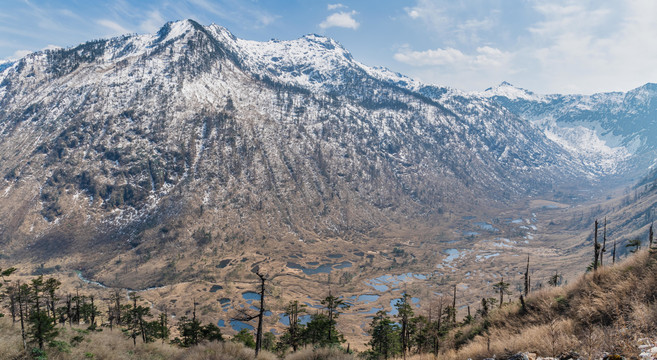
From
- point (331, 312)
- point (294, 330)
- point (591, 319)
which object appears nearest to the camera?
point (591, 319)

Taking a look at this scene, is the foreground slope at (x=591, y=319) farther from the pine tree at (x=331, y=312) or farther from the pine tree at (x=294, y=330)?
the pine tree at (x=294, y=330)

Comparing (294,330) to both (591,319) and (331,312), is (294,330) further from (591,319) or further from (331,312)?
(591,319)

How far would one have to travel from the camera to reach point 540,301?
1614 centimetres

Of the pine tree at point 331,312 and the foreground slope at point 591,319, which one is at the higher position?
the foreground slope at point 591,319

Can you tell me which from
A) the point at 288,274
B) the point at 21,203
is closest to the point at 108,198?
the point at 21,203

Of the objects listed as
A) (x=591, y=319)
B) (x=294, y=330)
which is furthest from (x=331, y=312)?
(x=591, y=319)

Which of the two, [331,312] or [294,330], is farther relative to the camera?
[331,312]

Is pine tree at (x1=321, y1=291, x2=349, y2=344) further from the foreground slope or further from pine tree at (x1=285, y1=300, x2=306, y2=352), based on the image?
the foreground slope

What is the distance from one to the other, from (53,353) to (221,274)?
146005 mm

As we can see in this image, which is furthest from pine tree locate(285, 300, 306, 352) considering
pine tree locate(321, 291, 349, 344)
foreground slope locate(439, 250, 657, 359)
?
foreground slope locate(439, 250, 657, 359)

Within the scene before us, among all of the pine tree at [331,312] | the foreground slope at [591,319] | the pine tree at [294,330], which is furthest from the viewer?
the pine tree at [331,312]

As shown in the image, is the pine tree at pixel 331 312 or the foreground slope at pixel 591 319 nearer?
the foreground slope at pixel 591 319

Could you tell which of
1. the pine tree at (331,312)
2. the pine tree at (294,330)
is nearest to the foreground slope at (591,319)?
the pine tree at (331,312)

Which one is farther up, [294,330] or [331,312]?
[331,312]
